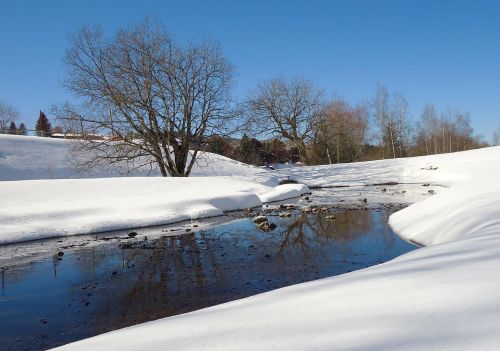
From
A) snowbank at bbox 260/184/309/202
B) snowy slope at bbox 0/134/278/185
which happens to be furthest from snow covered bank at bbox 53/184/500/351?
snowy slope at bbox 0/134/278/185

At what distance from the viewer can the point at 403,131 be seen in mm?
42531

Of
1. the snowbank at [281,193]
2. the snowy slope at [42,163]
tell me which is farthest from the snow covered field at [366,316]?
the snowy slope at [42,163]

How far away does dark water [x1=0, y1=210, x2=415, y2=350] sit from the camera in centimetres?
418

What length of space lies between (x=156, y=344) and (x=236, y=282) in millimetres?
3244

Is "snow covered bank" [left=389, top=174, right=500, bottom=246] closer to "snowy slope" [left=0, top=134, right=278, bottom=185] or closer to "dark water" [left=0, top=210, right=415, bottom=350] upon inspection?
"dark water" [left=0, top=210, right=415, bottom=350]

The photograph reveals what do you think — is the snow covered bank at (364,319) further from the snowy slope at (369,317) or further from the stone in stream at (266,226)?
the stone in stream at (266,226)

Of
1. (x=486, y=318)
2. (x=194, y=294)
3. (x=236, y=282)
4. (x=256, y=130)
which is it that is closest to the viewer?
(x=486, y=318)

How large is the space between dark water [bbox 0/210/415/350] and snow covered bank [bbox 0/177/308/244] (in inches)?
100

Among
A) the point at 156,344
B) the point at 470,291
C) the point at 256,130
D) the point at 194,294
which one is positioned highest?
the point at 256,130

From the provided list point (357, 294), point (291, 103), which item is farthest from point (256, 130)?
point (357, 294)

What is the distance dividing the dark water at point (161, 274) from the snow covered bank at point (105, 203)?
254cm

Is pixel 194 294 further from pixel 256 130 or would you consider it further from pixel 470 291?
pixel 256 130

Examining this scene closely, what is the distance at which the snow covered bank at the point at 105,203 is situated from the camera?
393 inches

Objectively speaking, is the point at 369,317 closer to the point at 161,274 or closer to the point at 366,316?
the point at 366,316
